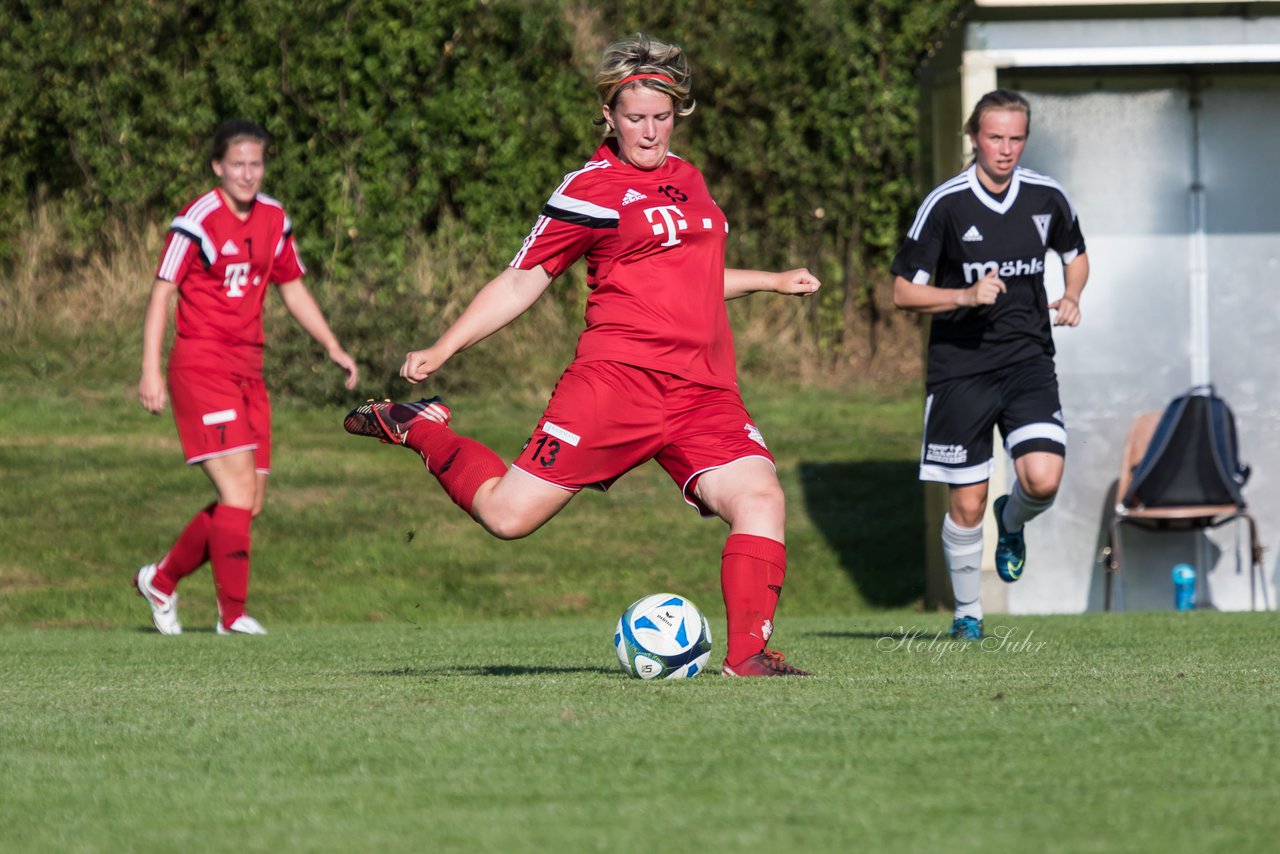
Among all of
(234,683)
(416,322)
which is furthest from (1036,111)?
(234,683)

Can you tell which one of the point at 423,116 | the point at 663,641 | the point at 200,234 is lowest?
the point at 663,641

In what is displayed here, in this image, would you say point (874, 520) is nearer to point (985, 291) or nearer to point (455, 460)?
point (985, 291)

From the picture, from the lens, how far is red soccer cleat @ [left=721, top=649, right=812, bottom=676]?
515 centimetres

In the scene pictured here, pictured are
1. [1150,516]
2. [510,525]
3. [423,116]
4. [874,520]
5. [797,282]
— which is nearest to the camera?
[510,525]

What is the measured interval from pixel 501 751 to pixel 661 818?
2.55ft

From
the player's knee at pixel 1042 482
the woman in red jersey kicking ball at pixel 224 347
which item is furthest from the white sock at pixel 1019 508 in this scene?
the woman in red jersey kicking ball at pixel 224 347

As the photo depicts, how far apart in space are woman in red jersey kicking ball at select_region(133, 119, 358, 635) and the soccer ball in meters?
3.58

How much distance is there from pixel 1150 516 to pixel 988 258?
12.3ft

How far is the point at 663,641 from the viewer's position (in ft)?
16.9

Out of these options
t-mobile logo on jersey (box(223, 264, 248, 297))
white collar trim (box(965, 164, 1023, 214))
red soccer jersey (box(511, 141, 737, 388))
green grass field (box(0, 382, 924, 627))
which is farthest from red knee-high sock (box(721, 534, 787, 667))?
green grass field (box(0, 382, 924, 627))

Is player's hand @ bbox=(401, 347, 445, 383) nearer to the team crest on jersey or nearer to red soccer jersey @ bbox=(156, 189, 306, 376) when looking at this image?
the team crest on jersey

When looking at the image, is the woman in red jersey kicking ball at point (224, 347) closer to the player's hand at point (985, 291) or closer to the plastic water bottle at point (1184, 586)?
the player's hand at point (985, 291)

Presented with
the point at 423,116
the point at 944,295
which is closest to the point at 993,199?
the point at 944,295

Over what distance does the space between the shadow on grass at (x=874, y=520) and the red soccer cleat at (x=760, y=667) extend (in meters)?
6.06
